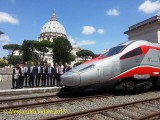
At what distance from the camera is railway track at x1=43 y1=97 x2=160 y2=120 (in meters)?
8.09

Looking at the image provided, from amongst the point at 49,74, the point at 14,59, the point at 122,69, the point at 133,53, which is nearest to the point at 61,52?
the point at 14,59

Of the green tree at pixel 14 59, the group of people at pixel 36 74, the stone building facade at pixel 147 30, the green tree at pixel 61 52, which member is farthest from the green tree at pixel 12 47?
the group of people at pixel 36 74

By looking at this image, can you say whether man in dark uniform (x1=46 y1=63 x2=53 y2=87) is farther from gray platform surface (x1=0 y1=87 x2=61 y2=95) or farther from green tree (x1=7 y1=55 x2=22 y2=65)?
green tree (x1=7 y1=55 x2=22 y2=65)

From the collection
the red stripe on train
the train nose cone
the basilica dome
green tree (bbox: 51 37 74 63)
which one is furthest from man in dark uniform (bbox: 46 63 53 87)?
the basilica dome

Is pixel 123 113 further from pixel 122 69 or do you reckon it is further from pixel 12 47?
pixel 12 47

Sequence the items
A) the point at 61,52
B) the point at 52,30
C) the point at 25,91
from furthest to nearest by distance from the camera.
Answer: the point at 52,30
the point at 61,52
the point at 25,91

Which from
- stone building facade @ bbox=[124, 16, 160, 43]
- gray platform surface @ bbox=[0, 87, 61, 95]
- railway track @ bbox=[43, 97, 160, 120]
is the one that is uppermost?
stone building facade @ bbox=[124, 16, 160, 43]

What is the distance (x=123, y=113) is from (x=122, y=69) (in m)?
4.48

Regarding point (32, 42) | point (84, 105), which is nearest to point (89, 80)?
point (84, 105)

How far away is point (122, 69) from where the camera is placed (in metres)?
13.2

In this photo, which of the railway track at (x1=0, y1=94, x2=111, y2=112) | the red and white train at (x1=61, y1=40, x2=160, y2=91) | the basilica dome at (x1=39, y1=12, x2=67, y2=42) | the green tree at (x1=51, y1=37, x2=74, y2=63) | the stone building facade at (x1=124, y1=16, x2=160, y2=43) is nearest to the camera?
the railway track at (x1=0, y1=94, x2=111, y2=112)

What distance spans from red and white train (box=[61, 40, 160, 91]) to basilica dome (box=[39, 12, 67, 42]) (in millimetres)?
159865

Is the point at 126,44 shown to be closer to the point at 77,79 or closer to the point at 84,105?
the point at 77,79

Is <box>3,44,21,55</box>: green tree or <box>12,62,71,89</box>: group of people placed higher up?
<box>3,44,21,55</box>: green tree
